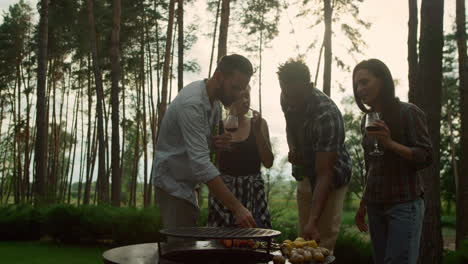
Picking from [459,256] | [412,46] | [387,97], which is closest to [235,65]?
[387,97]

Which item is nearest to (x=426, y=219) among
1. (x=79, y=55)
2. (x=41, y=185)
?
(x=41, y=185)

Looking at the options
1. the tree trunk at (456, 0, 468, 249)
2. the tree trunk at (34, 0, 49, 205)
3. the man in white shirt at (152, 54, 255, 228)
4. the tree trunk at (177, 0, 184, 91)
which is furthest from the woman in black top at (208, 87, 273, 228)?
the tree trunk at (177, 0, 184, 91)

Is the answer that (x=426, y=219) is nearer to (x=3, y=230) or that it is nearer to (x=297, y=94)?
(x=297, y=94)

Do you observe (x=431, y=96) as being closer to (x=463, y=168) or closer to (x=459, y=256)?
(x=459, y=256)

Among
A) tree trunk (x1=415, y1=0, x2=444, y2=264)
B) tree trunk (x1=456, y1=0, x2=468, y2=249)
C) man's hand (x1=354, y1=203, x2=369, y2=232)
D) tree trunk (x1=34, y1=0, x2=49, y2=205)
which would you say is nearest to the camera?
man's hand (x1=354, y1=203, x2=369, y2=232)

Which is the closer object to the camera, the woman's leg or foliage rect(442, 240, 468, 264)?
the woman's leg

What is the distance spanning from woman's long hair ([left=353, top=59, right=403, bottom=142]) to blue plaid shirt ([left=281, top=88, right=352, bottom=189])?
0.38 m

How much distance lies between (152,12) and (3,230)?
12794 millimetres

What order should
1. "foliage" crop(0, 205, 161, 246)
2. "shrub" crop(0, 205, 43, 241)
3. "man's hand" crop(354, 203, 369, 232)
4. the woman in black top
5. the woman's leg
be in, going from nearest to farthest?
the woman's leg
"man's hand" crop(354, 203, 369, 232)
the woman in black top
"foliage" crop(0, 205, 161, 246)
"shrub" crop(0, 205, 43, 241)

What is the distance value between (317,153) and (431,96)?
404cm

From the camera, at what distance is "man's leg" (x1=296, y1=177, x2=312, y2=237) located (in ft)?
10.8

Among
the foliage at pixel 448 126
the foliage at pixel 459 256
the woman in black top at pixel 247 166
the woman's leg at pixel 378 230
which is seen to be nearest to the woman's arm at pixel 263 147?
the woman in black top at pixel 247 166

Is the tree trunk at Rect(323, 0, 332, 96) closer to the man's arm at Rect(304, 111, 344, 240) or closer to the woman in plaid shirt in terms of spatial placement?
the man's arm at Rect(304, 111, 344, 240)

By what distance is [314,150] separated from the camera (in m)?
2.98
